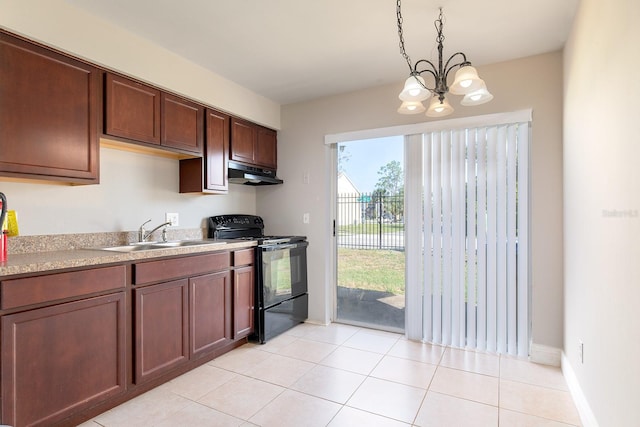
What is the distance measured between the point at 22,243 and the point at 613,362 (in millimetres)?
3270

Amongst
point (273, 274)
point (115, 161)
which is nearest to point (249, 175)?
point (273, 274)

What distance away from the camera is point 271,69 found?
3000 mm

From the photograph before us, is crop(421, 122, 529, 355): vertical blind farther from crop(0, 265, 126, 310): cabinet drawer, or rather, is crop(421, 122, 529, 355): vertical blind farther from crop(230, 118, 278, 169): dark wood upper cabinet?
crop(0, 265, 126, 310): cabinet drawer

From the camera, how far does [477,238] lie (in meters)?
2.90

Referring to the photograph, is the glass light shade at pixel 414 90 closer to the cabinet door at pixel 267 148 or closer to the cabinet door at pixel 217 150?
the cabinet door at pixel 217 150

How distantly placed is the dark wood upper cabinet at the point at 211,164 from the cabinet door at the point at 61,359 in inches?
51.3

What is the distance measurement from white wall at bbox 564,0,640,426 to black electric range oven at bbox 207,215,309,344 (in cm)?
238

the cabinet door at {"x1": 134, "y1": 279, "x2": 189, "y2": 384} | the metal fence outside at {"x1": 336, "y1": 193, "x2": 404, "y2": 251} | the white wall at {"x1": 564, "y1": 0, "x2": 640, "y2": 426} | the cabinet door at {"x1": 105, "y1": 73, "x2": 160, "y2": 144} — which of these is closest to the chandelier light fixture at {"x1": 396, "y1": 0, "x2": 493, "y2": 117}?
the white wall at {"x1": 564, "y1": 0, "x2": 640, "y2": 426}

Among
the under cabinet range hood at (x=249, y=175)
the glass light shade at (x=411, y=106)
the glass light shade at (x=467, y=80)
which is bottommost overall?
the under cabinet range hood at (x=249, y=175)

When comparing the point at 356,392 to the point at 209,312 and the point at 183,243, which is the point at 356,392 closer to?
the point at 209,312

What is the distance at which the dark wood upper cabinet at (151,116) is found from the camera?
231cm

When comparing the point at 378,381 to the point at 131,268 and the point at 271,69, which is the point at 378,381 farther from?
the point at 271,69

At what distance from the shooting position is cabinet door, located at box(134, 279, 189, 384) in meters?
2.13

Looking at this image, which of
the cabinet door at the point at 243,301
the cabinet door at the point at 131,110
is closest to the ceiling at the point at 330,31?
the cabinet door at the point at 131,110
